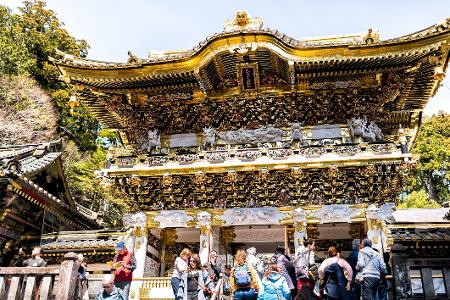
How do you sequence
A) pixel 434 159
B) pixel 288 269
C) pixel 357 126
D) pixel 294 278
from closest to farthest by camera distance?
pixel 288 269
pixel 294 278
pixel 357 126
pixel 434 159

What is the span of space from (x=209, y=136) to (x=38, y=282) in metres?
8.16

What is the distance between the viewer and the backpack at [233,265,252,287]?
641cm

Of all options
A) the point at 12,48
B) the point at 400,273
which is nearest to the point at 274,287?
the point at 400,273

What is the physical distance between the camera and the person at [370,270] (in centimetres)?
657

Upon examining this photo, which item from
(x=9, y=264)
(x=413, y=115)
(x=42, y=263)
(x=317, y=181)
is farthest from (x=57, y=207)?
(x=413, y=115)

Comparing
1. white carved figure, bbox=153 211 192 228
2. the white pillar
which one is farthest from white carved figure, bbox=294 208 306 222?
white carved figure, bbox=153 211 192 228

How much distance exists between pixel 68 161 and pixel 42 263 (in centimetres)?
1868

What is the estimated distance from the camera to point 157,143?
49.9 feet

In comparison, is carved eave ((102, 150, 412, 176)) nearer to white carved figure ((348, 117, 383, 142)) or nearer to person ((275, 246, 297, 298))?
white carved figure ((348, 117, 383, 142))

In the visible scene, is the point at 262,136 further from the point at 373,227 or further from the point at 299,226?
the point at 373,227

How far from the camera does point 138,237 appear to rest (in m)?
13.6

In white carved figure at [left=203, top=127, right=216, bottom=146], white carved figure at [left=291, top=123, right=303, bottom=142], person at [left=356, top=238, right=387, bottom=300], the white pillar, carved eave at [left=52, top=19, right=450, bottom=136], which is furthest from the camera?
white carved figure at [left=203, top=127, right=216, bottom=146]

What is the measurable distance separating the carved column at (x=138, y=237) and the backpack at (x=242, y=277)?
7.22 m

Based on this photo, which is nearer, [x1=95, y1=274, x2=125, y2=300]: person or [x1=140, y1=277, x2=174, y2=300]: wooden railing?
[x1=95, y1=274, x2=125, y2=300]: person
